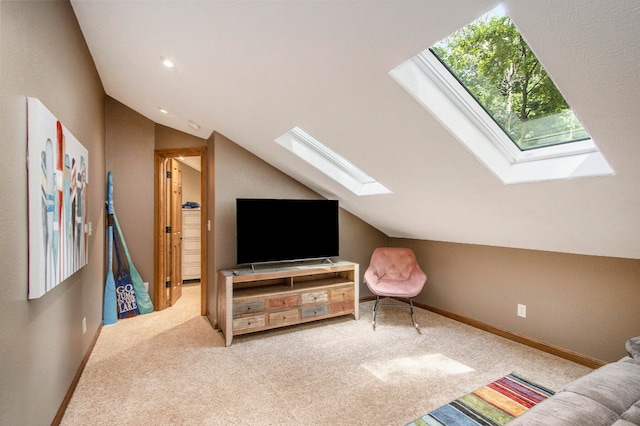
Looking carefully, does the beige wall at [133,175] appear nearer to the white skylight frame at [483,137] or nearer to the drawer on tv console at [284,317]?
the drawer on tv console at [284,317]

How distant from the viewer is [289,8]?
1470 millimetres

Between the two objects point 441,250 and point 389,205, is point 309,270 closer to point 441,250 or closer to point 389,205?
point 389,205

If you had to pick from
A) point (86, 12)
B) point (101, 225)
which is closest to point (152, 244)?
point (101, 225)

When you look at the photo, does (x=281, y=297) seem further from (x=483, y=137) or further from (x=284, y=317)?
(x=483, y=137)

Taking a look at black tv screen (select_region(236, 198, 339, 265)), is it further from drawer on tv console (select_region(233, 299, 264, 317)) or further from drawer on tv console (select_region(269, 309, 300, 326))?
drawer on tv console (select_region(269, 309, 300, 326))

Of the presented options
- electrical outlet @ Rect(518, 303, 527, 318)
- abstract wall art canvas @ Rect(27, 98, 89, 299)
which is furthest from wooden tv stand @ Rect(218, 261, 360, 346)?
electrical outlet @ Rect(518, 303, 527, 318)

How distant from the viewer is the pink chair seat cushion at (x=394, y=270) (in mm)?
3662

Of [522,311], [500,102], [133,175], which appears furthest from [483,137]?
[133,175]

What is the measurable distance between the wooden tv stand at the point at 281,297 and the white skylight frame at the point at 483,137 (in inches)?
81.5

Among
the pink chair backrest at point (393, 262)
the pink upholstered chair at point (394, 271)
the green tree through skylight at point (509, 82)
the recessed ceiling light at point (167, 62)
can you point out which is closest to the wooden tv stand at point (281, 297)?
the pink upholstered chair at point (394, 271)

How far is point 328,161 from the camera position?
3402mm

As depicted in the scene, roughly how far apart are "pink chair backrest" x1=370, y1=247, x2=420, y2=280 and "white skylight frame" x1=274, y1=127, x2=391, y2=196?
91 centimetres

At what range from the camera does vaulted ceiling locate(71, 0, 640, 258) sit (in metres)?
1.23

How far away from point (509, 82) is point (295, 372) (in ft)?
8.01
